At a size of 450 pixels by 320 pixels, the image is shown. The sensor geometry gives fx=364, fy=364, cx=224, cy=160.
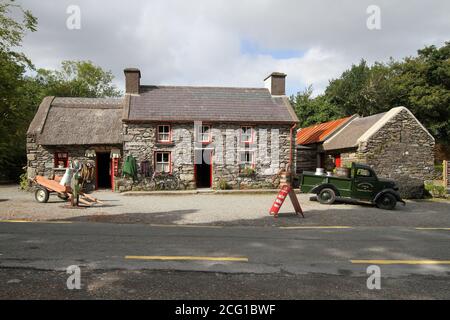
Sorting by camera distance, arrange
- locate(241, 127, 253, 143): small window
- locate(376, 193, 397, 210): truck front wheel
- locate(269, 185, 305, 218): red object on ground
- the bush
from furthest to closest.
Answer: locate(241, 127, 253, 143): small window → the bush → locate(376, 193, 397, 210): truck front wheel → locate(269, 185, 305, 218): red object on ground

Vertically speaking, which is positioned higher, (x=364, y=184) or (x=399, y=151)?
(x=399, y=151)

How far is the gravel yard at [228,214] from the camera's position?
1125 centimetres

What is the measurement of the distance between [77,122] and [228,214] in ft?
46.3

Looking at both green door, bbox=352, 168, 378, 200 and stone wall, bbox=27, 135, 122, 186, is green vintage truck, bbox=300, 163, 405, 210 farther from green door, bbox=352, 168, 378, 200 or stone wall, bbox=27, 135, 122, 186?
stone wall, bbox=27, 135, 122, 186

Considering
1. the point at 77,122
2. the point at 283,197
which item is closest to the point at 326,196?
the point at 283,197

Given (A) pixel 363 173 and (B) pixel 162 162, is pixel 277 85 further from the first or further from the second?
(A) pixel 363 173

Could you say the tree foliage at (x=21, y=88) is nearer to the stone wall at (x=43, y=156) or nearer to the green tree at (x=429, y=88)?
the stone wall at (x=43, y=156)

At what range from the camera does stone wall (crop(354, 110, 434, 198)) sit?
21172 millimetres

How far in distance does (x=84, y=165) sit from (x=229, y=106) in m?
9.34

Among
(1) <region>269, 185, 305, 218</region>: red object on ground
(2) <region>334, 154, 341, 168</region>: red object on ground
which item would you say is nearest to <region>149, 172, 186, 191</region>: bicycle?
(1) <region>269, 185, 305, 218</region>: red object on ground

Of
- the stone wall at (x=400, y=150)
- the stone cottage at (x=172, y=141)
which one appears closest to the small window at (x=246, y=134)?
the stone cottage at (x=172, y=141)

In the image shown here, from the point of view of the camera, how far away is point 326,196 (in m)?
16.0

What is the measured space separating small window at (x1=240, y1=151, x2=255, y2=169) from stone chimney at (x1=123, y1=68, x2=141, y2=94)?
7.89m

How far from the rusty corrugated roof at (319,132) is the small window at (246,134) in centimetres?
655
